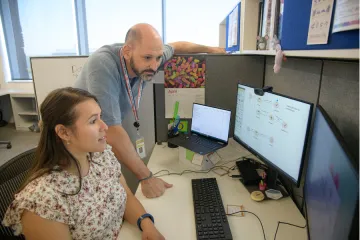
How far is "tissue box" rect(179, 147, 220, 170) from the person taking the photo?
1363mm

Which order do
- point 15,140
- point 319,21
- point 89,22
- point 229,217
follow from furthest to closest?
point 89,22 → point 15,140 → point 229,217 → point 319,21

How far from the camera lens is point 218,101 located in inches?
65.4

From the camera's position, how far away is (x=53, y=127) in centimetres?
88

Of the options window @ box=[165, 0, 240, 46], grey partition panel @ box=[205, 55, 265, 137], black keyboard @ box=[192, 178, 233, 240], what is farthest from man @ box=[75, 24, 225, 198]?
window @ box=[165, 0, 240, 46]

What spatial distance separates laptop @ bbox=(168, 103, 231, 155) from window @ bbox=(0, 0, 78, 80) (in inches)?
145

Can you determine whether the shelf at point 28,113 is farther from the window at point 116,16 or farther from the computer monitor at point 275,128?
the computer monitor at point 275,128

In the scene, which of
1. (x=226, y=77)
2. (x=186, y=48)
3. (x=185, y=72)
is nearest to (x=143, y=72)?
(x=185, y=72)

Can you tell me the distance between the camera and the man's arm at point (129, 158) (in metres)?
1.18

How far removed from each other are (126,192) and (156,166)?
0.35 m

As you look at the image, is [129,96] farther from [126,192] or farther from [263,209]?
[263,209]

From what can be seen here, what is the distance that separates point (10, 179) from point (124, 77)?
688 millimetres

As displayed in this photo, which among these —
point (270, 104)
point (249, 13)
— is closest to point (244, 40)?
point (249, 13)

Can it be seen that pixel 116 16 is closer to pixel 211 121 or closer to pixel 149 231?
pixel 211 121

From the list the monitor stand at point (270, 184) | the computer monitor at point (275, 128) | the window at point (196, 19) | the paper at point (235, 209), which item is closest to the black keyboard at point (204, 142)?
the computer monitor at point (275, 128)
